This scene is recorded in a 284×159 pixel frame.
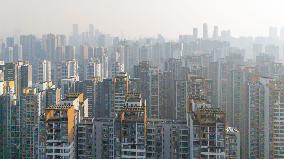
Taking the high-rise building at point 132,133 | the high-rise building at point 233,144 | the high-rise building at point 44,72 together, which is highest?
the high-rise building at point 44,72

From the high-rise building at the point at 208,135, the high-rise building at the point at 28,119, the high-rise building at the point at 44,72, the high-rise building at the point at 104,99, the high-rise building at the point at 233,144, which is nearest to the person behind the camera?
the high-rise building at the point at 208,135

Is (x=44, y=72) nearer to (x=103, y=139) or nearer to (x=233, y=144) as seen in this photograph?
(x=103, y=139)

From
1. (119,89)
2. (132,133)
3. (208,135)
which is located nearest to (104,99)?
(119,89)

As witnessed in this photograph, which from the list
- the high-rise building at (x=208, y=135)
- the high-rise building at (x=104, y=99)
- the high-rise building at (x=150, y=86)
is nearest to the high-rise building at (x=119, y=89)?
the high-rise building at (x=104, y=99)

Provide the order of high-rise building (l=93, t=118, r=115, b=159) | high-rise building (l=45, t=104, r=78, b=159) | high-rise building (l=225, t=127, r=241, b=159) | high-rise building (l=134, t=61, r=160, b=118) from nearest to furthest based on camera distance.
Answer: high-rise building (l=45, t=104, r=78, b=159), high-rise building (l=93, t=118, r=115, b=159), high-rise building (l=225, t=127, r=241, b=159), high-rise building (l=134, t=61, r=160, b=118)

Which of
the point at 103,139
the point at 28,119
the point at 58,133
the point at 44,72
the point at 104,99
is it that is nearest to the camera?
the point at 58,133

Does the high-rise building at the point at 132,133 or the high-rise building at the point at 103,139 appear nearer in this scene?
the high-rise building at the point at 132,133

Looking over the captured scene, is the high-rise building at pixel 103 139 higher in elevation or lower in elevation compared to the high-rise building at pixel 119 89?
Result: lower

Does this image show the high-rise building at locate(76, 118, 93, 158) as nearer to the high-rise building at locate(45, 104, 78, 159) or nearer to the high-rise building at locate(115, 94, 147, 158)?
the high-rise building at locate(45, 104, 78, 159)

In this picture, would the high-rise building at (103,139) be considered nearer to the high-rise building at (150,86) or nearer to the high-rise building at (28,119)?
the high-rise building at (28,119)

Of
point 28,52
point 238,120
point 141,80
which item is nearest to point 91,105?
point 141,80

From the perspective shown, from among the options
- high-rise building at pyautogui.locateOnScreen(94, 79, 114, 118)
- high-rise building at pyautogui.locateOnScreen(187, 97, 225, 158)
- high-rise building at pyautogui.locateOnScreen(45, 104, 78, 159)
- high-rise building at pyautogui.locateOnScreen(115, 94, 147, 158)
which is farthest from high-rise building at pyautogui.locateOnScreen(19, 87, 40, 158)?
high-rise building at pyautogui.locateOnScreen(187, 97, 225, 158)
